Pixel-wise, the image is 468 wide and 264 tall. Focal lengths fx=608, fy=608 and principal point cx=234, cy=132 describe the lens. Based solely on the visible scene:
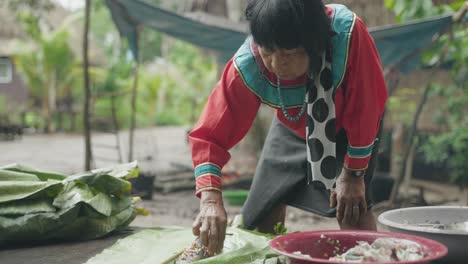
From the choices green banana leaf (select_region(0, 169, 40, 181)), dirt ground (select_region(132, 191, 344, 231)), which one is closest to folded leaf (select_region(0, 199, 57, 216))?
green banana leaf (select_region(0, 169, 40, 181))

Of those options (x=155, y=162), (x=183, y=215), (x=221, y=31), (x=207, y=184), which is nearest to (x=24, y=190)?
(x=207, y=184)

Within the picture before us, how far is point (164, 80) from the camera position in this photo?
19.8 m

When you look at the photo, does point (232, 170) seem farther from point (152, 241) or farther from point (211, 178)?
point (211, 178)

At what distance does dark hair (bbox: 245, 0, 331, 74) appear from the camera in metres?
1.66

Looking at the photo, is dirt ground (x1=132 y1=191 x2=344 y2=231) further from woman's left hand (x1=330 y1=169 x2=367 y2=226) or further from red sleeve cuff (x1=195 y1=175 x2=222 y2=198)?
red sleeve cuff (x1=195 y1=175 x2=222 y2=198)

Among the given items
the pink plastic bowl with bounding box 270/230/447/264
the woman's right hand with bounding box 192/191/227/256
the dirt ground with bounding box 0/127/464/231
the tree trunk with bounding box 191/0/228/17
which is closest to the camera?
the pink plastic bowl with bounding box 270/230/447/264

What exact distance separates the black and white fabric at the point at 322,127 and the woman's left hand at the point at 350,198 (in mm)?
77

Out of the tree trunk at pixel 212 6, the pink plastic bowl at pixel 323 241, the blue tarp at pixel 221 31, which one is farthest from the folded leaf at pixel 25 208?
the tree trunk at pixel 212 6

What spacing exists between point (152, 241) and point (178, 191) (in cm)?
500

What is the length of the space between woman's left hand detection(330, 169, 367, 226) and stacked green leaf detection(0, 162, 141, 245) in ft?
3.46

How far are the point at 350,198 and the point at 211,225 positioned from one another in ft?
1.78

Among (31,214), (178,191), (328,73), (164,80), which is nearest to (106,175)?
(31,214)

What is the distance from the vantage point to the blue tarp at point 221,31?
16.2 feet

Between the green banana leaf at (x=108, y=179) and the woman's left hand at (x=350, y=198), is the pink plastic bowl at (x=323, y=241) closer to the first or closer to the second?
the woman's left hand at (x=350, y=198)
